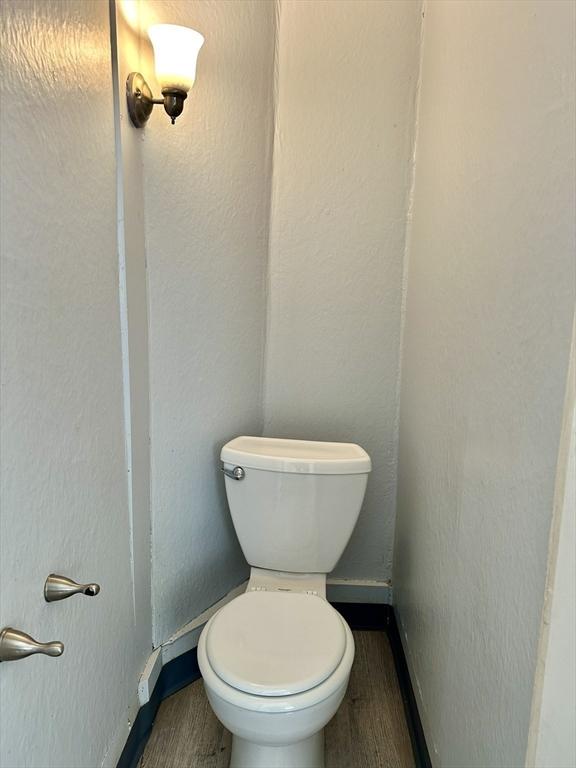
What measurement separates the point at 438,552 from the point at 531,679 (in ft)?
1.74

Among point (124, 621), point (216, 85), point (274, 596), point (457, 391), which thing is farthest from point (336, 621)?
point (216, 85)

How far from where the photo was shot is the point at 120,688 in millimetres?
1267

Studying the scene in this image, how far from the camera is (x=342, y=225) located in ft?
5.66

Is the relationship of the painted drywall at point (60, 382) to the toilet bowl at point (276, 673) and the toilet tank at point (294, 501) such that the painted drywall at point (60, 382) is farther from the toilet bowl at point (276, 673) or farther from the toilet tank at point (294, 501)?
the toilet tank at point (294, 501)

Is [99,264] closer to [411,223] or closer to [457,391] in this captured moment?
[457,391]

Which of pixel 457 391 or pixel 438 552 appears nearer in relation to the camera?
pixel 457 391

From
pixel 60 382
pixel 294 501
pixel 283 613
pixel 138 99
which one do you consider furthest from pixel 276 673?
pixel 138 99

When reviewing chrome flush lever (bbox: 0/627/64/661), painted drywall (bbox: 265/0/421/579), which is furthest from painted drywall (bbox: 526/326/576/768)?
painted drywall (bbox: 265/0/421/579)

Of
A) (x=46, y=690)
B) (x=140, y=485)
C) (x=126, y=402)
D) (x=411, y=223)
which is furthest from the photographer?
(x=411, y=223)

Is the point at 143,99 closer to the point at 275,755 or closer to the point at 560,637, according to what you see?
the point at 560,637

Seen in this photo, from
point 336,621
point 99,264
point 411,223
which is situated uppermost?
point 411,223

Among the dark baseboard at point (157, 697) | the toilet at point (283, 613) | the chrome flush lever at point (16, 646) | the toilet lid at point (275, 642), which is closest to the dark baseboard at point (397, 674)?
the dark baseboard at point (157, 697)

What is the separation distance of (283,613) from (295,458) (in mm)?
407

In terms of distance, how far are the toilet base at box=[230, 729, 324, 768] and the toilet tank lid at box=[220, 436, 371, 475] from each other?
0.65 meters
